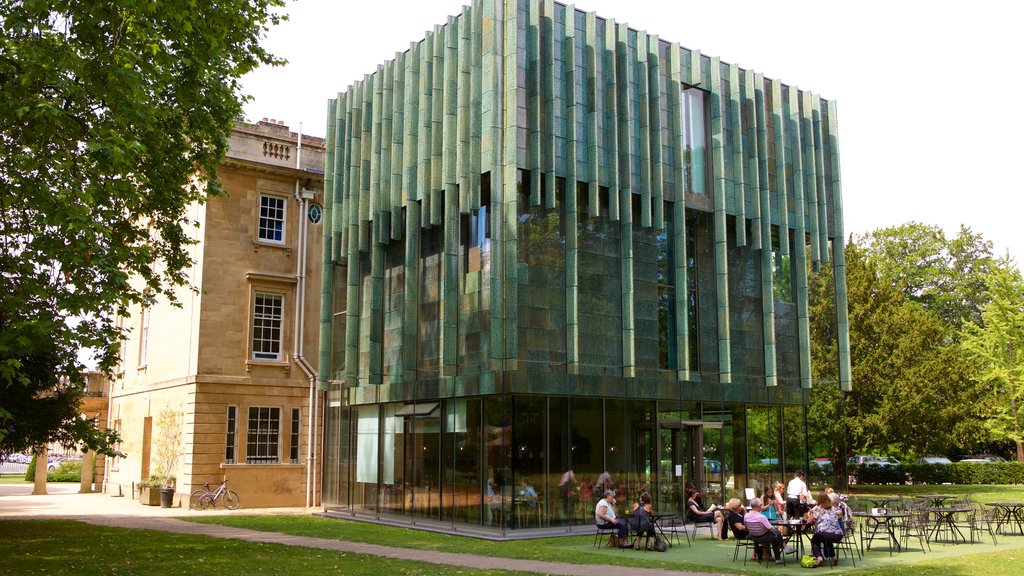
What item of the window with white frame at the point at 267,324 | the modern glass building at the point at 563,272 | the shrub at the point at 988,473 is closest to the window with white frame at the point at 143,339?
the window with white frame at the point at 267,324

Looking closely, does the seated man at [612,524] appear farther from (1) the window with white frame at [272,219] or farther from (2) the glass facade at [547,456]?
(1) the window with white frame at [272,219]

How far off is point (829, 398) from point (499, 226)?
2288 cm

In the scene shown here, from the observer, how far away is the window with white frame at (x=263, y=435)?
31812 millimetres

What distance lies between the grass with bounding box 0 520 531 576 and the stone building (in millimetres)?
9525

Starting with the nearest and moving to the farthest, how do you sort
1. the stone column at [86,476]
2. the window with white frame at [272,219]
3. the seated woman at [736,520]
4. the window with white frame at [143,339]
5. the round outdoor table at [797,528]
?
1. the round outdoor table at [797,528]
2. the seated woman at [736,520]
3. the window with white frame at [272,219]
4. the window with white frame at [143,339]
5. the stone column at [86,476]

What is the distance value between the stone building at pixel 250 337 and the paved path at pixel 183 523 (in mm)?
1871

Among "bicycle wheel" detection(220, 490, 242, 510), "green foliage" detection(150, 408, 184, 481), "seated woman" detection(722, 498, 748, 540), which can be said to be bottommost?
"bicycle wheel" detection(220, 490, 242, 510)

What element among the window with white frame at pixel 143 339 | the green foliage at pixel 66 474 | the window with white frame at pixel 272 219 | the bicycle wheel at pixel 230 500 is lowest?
the green foliage at pixel 66 474

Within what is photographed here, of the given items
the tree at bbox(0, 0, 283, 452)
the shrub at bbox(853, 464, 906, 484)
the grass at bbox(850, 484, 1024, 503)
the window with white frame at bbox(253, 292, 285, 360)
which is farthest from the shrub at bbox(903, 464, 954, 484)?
the tree at bbox(0, 0, 283, 452)

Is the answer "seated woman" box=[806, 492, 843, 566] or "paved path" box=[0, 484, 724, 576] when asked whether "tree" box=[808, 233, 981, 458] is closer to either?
"seated woman" box=[806, 492, 843, 566]

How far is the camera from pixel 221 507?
3016 cm

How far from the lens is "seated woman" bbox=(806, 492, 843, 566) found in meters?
16.0

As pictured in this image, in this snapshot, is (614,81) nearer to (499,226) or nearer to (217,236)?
(499,226)

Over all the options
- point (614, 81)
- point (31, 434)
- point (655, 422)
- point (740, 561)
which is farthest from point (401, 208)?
point (740, 561)
